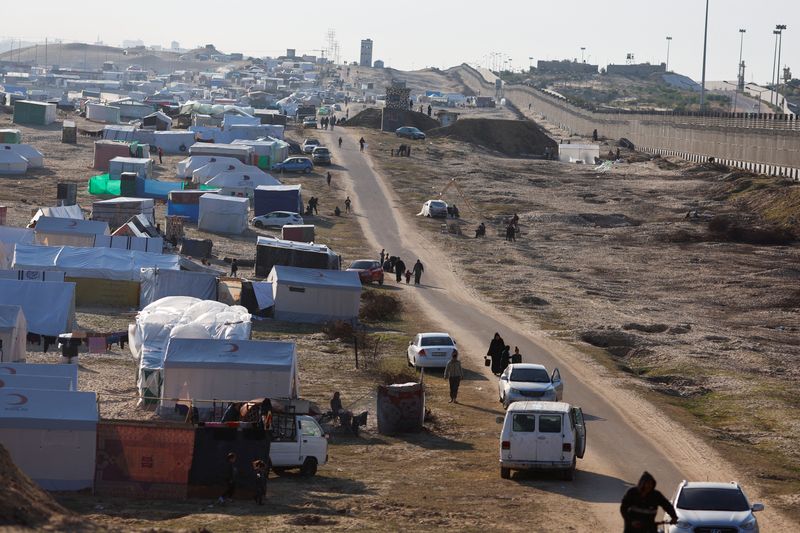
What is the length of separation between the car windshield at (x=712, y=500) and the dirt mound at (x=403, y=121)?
124 metres

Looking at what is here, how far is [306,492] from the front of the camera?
22516 mm

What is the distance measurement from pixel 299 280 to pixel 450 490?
71.7ft

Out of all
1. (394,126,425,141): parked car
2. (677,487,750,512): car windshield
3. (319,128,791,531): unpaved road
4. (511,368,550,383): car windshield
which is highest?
(394,126,425,141): parked car

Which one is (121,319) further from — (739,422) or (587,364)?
(739,422)

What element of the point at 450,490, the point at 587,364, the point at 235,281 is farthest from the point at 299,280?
the point at 450,490

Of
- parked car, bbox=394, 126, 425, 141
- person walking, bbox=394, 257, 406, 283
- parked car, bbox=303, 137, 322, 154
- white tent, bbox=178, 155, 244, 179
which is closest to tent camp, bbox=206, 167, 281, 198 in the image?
white tent, bbox=178, 155, 244, 179

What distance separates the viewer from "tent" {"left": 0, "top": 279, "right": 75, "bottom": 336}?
36719mm

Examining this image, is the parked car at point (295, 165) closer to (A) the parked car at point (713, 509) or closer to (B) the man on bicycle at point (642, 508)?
(A) the parked car at point (713, 509)

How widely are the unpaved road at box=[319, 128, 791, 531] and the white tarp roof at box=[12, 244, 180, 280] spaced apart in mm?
10334

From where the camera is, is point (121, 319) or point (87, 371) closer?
point (87, 371)

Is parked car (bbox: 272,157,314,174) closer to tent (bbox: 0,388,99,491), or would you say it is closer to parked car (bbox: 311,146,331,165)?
parked car (bbox: 311,146,331,165)

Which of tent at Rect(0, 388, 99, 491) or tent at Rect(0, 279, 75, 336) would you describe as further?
tent at Rect(0, 279, 75, 336)

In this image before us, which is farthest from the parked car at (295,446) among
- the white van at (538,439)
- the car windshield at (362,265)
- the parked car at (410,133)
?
the parked car at (410,133)

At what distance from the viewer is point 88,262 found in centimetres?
4422
